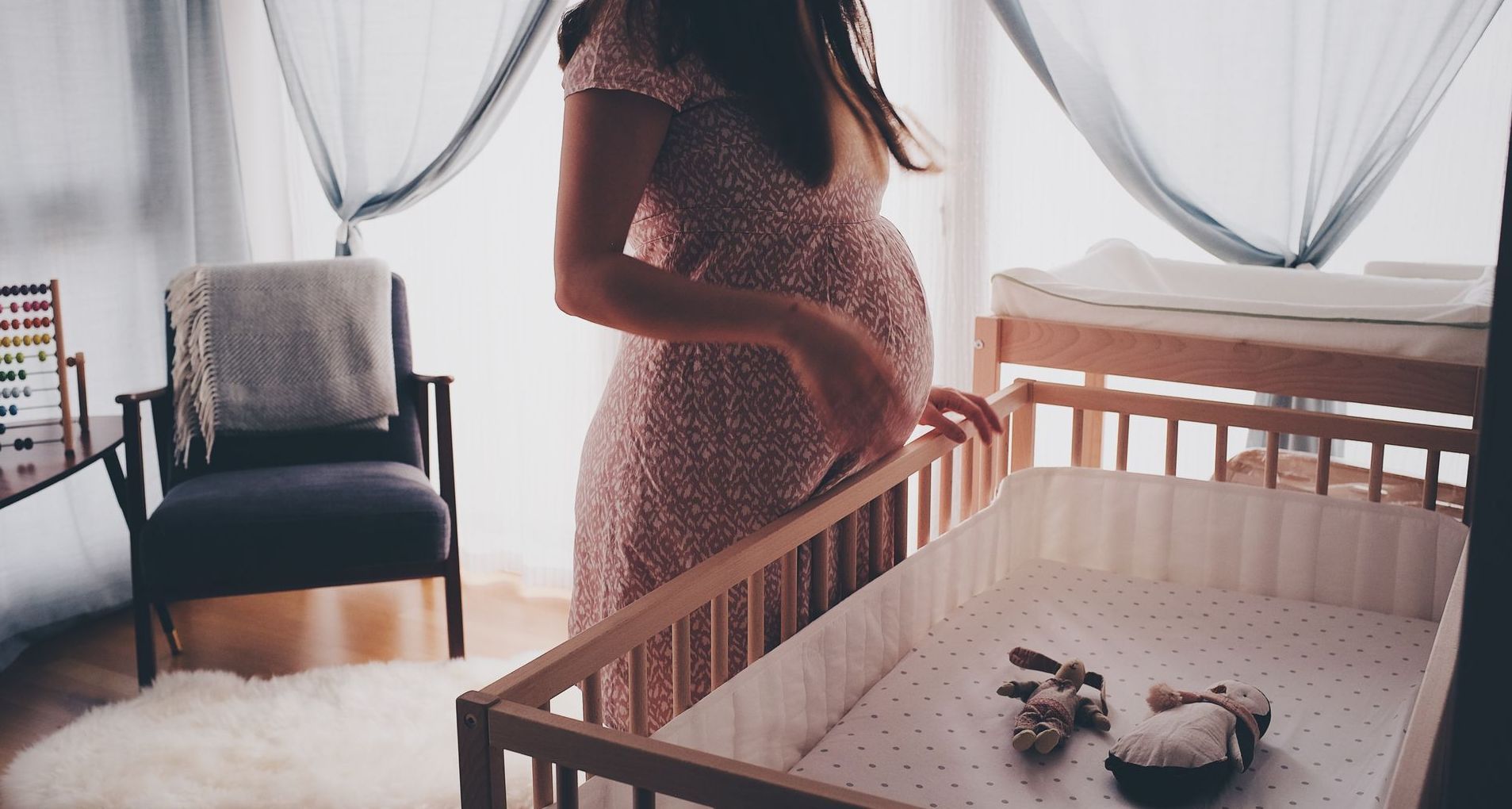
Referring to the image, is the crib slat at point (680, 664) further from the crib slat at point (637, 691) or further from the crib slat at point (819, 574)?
the crib slat at point (819, 574)

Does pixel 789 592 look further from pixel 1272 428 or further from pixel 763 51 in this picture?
pixel 1272 428

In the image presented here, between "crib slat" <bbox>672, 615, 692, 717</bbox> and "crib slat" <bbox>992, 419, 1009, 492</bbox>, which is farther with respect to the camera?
"crib slat" <bbox>992, 419, 1009, 492</bbox>

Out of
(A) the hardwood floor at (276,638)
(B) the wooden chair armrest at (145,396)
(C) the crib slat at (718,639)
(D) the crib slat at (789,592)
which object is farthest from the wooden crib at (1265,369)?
(B) the wooden chair armrest at (145,396)

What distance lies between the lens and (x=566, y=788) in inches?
30.8

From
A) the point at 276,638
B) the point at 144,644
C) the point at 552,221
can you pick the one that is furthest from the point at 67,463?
the point at 552,221

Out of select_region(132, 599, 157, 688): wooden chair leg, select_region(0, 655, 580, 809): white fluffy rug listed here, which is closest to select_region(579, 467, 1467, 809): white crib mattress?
select_region(0, 655, 580, 809): white fluffy rug

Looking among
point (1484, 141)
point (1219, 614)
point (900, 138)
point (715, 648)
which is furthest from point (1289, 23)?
point (715, 648)

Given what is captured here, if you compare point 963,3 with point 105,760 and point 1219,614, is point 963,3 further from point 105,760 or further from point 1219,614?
point 105,760

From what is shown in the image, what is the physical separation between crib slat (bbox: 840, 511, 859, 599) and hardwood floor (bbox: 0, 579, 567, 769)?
130 centimetres

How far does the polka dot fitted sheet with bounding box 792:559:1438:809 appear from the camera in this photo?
1155 millimetres

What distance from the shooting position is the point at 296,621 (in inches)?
102

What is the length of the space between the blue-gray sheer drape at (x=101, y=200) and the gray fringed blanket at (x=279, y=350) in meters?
0.41

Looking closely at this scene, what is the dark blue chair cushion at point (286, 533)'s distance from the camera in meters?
2.12

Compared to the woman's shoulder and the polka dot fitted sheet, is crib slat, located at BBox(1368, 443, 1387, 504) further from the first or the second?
the woman's shoulder
